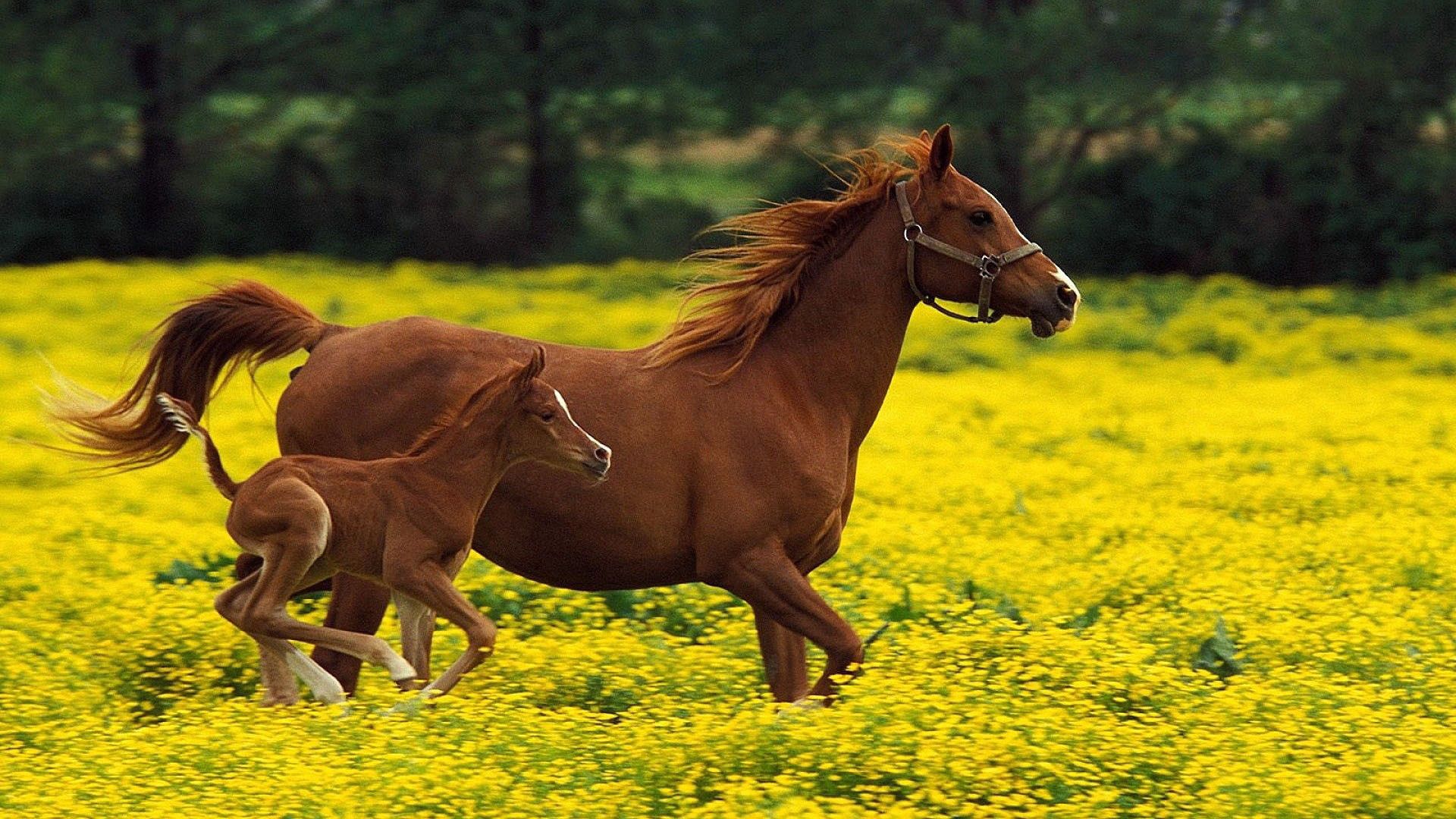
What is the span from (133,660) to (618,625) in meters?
2.23

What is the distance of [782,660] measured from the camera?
25.1 ft

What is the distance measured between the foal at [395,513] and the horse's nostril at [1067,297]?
74.2 inches

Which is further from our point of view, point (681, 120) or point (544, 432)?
point (681, 120)

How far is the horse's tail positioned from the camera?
788 centimetres

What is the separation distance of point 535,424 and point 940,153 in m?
1.90

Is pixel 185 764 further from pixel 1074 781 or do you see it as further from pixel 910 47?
pixel 910 47

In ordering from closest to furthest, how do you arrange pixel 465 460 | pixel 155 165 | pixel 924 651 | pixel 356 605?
pixel 465 460
pixel 356 605
pixel 924 651
pixel 155 165

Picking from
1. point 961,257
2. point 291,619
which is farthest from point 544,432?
point 961,257

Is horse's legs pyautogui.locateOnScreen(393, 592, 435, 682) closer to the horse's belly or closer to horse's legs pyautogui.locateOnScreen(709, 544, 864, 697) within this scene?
the horse's belly

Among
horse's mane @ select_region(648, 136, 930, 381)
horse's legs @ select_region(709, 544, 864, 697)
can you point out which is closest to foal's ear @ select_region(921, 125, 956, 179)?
horse's mane @ select_region(648, 136, 930, 381)

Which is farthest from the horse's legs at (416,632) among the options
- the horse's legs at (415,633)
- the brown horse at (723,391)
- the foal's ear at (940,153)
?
the foal's ear at (940,153)

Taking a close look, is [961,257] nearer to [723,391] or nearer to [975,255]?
[975,255]

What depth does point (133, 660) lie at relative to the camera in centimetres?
869

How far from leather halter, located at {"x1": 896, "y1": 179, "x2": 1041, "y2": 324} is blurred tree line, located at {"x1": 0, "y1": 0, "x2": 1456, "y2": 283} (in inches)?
845
